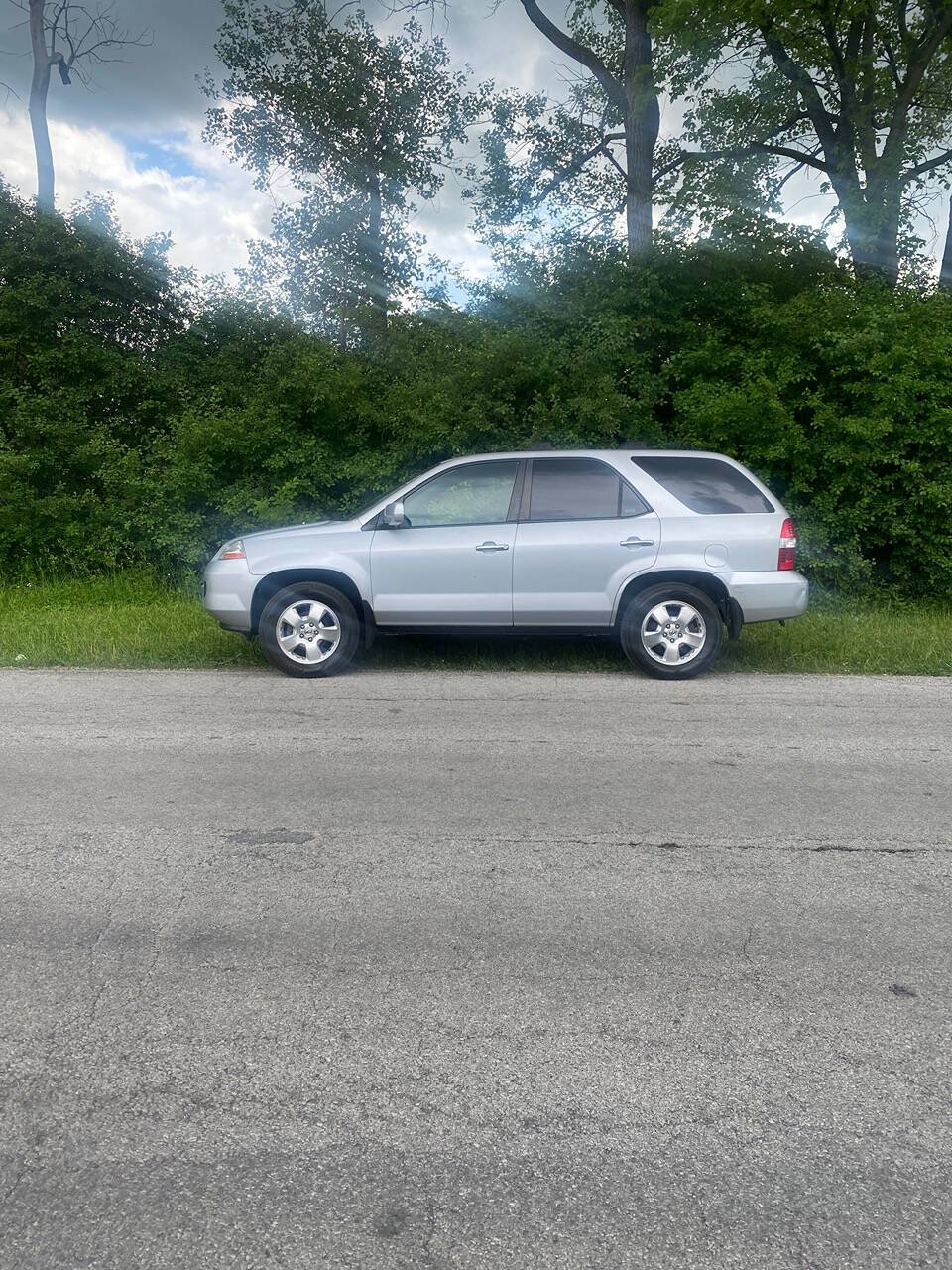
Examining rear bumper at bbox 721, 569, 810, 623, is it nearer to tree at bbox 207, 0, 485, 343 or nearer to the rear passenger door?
the rear passenger door

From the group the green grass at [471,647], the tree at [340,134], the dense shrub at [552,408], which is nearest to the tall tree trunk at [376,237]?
the tree at [340,134]

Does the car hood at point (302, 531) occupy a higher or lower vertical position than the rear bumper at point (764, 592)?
higher

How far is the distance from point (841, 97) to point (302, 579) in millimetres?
16692

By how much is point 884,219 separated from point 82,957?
16.9m

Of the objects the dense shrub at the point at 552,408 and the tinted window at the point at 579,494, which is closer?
the tinted window at the point at 579,494

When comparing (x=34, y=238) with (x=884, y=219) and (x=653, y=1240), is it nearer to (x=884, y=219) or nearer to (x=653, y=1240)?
(x=884, y=219)

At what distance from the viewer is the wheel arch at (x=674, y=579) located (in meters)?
8.83

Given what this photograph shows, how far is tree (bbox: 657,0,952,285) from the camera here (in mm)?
16859

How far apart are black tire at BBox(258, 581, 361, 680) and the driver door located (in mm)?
316

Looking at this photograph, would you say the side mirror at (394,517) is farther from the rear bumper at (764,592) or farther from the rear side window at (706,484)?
the rear bumper at (764,592)

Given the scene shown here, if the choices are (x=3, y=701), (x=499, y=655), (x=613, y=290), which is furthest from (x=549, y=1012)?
(x=613, y=290)

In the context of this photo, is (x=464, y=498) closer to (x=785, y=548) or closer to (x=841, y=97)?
(x=785, y=548)

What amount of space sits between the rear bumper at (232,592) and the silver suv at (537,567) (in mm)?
12

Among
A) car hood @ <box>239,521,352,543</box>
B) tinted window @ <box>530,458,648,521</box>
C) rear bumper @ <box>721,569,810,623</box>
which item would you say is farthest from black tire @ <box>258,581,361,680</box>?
rear bumper @ <box>721,569,810,623</box>
